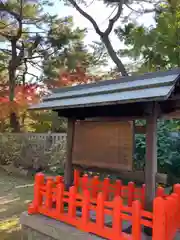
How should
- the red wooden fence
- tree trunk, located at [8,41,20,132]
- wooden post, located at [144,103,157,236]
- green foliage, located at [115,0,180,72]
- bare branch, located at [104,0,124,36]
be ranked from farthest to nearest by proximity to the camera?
tree trunk, located at [8,41,20,132]
bare branch, located at [104,0,124,36]
green foliage, located at [115,0,180,72]
wooden post, located at [144,103,157,236]
the red wooden fence

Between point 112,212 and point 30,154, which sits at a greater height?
point 30,154

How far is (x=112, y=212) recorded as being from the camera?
2434 millimetres

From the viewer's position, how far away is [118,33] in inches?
378

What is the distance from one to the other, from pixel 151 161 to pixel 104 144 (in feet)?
2.01

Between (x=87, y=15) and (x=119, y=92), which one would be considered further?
(x=87, y=15)

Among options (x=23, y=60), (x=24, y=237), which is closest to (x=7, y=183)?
(x=24, y=237)

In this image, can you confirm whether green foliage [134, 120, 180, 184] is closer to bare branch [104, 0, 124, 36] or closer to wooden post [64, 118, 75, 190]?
wooden post [64, 118, 75, 190]

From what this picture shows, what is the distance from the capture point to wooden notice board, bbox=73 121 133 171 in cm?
272

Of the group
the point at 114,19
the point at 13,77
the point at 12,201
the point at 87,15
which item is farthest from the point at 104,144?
the point at 13,77

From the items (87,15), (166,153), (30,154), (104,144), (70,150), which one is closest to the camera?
(104,144)

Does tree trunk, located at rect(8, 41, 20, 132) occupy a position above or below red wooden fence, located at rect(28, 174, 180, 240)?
above

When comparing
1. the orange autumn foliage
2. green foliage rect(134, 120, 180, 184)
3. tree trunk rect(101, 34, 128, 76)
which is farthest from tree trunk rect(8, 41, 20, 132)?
green foliage rect(134, 120, 180, 184)

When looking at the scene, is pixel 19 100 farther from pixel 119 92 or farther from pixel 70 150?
pixel 119 92

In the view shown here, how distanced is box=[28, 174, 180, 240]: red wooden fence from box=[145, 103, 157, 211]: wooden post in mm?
152
